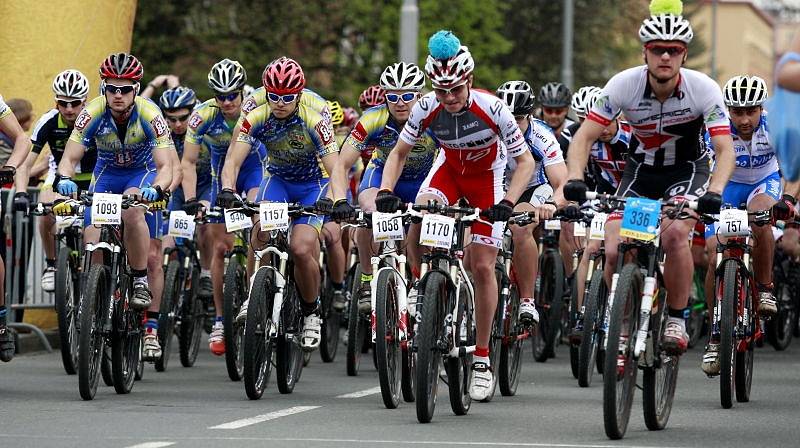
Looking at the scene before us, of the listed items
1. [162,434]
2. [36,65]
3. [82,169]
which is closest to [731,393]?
[162,434]

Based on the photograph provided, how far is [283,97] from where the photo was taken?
12555 millimetres

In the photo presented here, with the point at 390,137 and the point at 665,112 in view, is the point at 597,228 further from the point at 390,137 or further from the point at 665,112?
the point at 665,112

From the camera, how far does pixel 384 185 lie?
10797 millimetres

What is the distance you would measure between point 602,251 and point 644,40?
3.45 metres

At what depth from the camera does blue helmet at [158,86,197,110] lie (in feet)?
52.0

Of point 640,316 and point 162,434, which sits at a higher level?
point 640,316

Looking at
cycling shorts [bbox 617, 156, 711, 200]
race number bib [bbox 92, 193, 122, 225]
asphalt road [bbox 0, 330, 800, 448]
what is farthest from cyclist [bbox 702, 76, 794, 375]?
race number bib [bbox 92, 193, 122, 225]

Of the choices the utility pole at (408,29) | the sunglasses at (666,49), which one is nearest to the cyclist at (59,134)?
the sunglasses at (666,49)

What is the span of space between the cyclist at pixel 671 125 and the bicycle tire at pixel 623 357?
1.73ft

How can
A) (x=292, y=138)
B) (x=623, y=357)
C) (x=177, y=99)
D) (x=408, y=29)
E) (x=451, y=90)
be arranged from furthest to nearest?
(x=408, y=29) < (x=177, y=99) < (x=292, y=138) < (x=451, y=90) < (x=623, y=357)

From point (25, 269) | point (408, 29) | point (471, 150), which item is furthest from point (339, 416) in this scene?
point (408, 29)

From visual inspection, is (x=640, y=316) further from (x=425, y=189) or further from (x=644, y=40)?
(x=425, y=189)

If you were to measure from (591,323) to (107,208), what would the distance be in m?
3.09

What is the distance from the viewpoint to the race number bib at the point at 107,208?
1172 cm
